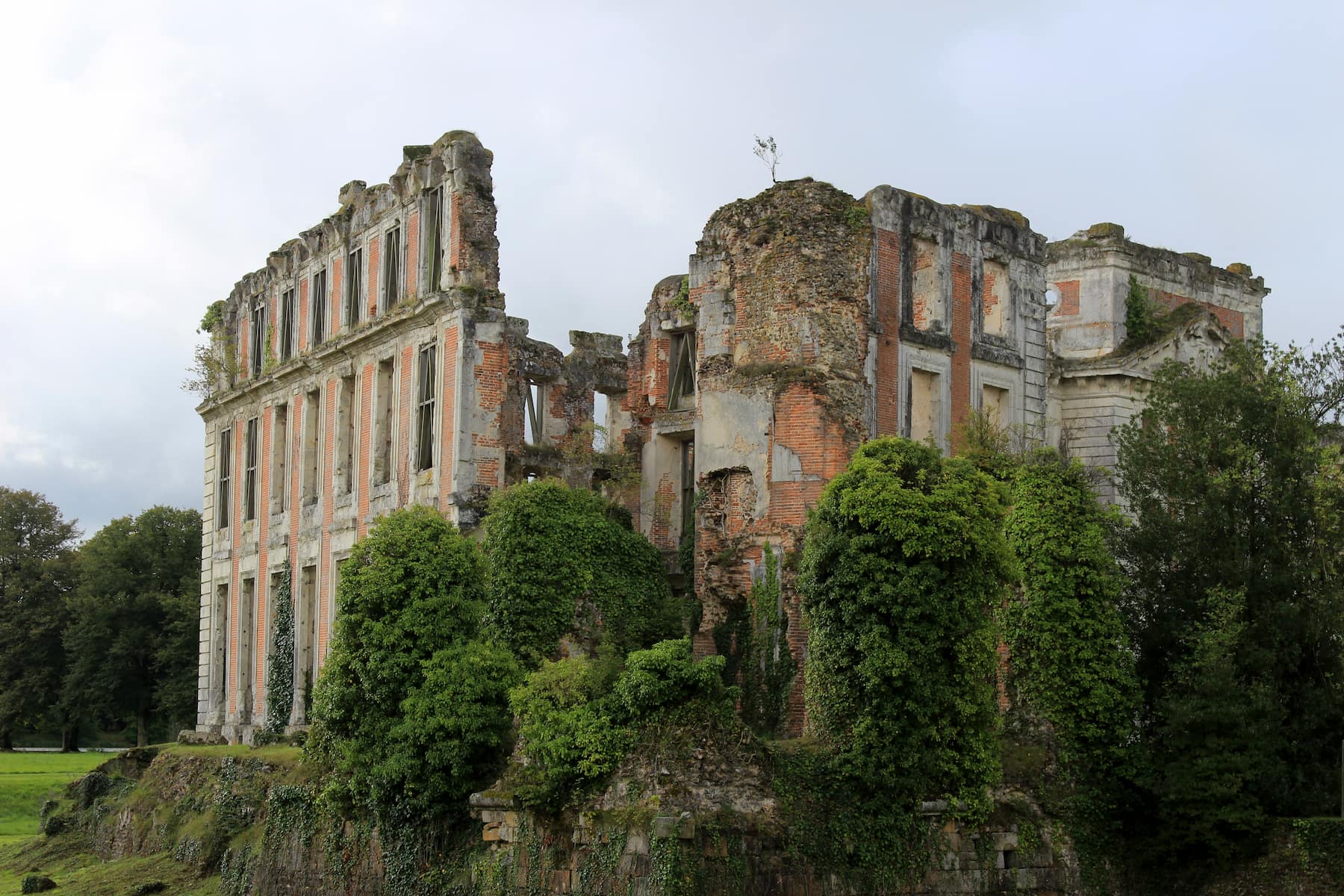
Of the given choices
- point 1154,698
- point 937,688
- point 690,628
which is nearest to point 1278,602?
point 1154,698

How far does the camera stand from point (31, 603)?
219 feet

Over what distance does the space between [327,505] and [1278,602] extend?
21.0m

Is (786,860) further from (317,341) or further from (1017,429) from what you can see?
(317,341)

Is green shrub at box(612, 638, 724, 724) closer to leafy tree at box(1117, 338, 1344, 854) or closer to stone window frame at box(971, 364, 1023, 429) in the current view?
leafy tree at box(1117, 338, 1344, 854)

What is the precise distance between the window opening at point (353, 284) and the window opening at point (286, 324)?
4014 mm

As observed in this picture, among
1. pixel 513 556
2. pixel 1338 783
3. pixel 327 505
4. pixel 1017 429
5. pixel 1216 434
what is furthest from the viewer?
pixel 327 505

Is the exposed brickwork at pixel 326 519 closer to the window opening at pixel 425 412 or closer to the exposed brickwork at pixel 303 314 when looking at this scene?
the exposed brickwork at pixel 303 314

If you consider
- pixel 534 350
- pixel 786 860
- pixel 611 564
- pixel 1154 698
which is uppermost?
pixel 534 350

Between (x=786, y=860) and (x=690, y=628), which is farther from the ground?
(x=690, y=628)

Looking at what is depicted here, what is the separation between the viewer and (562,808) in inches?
833

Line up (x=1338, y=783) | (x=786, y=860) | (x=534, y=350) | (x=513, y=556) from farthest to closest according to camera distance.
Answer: (x=534, y=350) → (x=513, y=556) → (x=1338, y=783) → (x=786, y=860)

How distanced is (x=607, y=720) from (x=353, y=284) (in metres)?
18.2

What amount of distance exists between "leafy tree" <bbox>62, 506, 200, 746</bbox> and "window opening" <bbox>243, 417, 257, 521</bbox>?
20817mm

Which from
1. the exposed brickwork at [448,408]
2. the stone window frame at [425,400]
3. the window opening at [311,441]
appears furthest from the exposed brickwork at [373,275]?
the exposed brickwork at [448,408]
